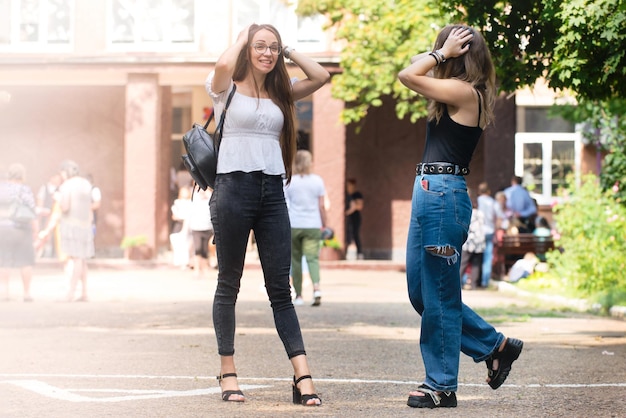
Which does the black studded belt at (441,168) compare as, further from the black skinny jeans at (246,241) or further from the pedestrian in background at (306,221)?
the pedestrian in background at (306,221)

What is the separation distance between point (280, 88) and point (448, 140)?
0.98 meters

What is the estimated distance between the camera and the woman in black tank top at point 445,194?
24.0ft

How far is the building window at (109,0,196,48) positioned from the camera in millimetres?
32031

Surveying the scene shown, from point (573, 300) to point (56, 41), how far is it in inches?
717

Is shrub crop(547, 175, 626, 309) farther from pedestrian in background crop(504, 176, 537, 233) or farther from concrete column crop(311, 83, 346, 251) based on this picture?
concrete column crop(311, 83, 346, 251)

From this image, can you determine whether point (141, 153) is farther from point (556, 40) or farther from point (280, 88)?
point (280, 88)

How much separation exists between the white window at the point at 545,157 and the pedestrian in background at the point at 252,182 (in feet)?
88.4

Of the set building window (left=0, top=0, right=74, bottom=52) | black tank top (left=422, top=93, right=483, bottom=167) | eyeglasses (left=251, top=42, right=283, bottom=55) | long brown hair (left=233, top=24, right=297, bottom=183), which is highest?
building window (left=0, top=0, right=74, bottom=52)

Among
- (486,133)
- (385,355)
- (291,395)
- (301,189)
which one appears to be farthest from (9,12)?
(291,395)

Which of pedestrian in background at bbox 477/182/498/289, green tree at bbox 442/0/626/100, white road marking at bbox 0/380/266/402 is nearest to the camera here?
white road marking at bbox 0/380/266/402

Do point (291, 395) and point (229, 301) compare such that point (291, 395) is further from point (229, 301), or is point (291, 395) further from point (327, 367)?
point (327, 367)

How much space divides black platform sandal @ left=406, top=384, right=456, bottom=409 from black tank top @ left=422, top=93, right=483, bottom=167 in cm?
119

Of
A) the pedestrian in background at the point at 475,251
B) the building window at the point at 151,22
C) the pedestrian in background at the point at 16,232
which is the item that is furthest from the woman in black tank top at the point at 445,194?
the building window at the point at 151,22

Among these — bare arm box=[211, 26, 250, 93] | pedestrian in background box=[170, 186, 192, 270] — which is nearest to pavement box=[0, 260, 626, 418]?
bare arm box=[211, 26, 250, 93]
